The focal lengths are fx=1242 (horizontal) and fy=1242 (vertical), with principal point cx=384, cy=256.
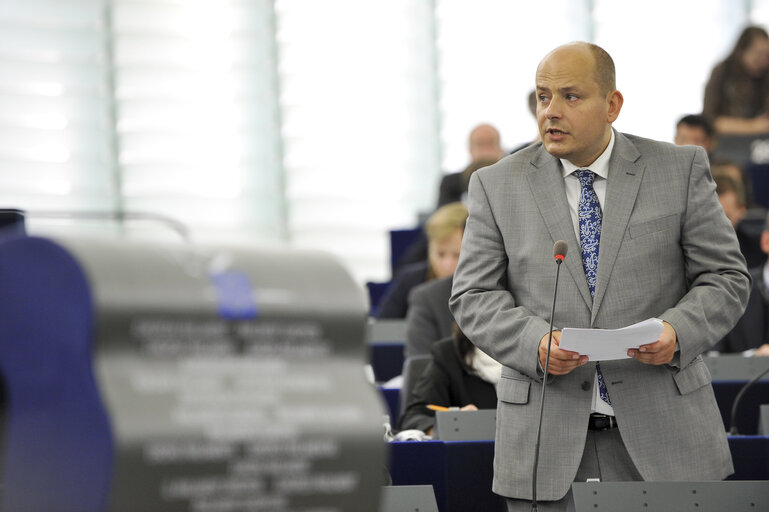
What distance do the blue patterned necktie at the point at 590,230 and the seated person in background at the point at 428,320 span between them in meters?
2.22

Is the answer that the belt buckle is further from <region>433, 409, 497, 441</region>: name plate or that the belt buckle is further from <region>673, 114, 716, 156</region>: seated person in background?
<region>673, 114, 716, 156</region>: seated person in background

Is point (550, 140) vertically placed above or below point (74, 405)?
above

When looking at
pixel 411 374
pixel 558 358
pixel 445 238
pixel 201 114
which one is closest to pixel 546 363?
pixel 558 358

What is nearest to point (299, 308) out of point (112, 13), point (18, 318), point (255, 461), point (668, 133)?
point (255, 461)

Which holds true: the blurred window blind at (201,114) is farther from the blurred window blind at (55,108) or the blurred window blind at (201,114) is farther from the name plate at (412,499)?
the name plate at (412,499)

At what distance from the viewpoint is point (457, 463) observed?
3715 mm

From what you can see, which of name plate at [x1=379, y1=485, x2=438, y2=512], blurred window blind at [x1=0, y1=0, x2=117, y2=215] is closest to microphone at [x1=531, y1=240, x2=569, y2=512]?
name plate at [x1=379, y1=485, x2=438, y2=512]

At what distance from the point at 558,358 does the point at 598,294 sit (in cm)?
22

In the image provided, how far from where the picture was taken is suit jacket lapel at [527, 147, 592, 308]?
2.94 m

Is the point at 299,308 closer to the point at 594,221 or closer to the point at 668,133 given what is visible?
the point at 594,221

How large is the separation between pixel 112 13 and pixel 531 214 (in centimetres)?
737

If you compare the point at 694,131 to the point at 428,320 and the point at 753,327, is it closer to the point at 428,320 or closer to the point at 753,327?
the point at 753,327

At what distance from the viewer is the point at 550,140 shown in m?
3.01

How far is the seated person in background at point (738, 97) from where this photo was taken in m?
8.76
